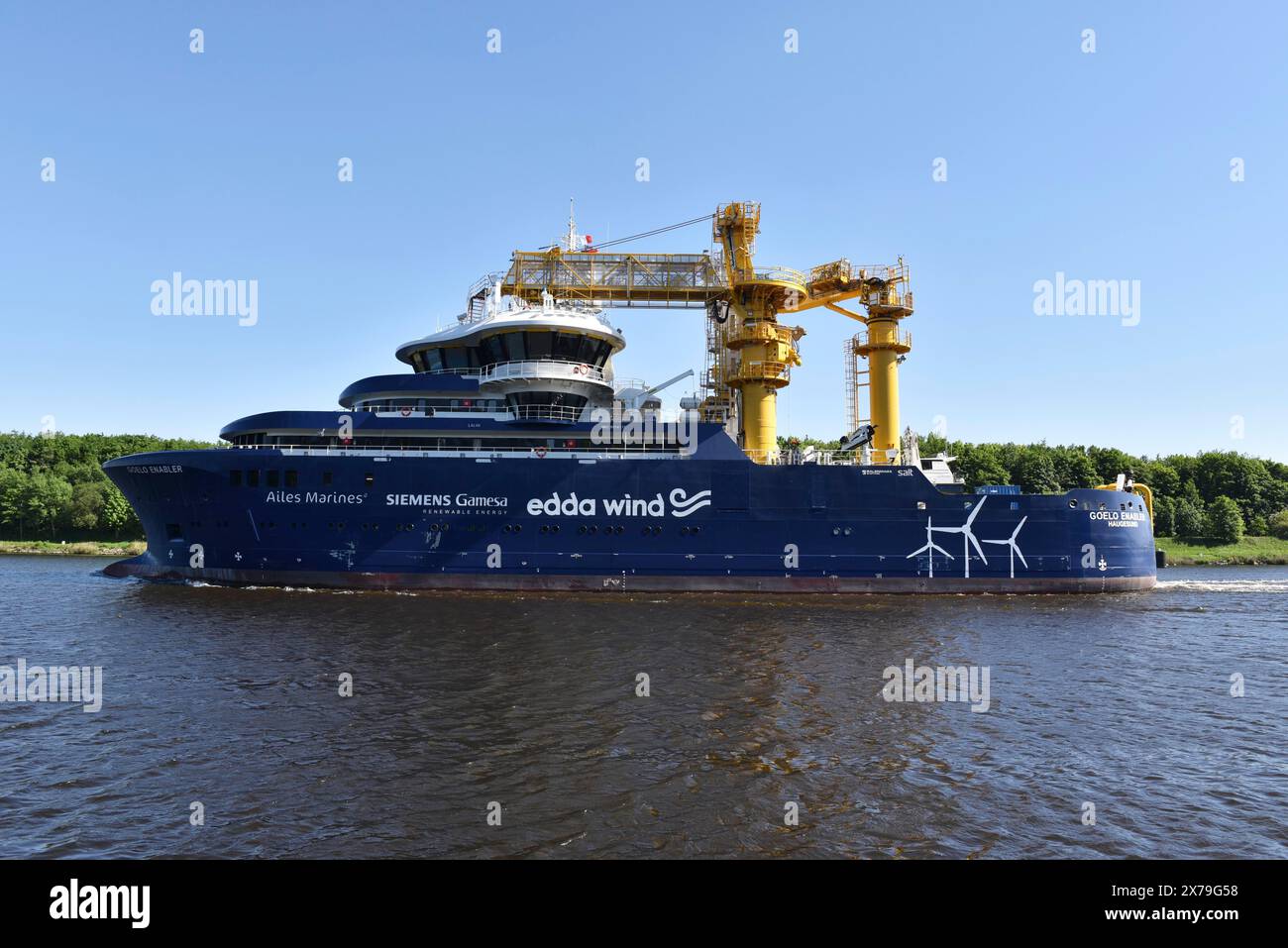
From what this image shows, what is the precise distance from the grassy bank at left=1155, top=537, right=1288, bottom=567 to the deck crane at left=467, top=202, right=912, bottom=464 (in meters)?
47.5

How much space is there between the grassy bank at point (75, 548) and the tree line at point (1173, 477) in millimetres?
62966

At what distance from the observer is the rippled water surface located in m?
7.54

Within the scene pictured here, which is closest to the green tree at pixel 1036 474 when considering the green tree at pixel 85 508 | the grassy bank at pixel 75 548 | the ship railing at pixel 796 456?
the ship railing at pixel 796 456

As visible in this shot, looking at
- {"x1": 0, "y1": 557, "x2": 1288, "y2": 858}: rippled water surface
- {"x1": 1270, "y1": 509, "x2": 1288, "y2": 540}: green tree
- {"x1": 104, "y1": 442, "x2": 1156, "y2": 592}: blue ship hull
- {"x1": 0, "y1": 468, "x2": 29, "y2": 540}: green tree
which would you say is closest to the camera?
{"x1": 0, "y1": 557, "x2": 1288, "y2": 858}: rippled water surface

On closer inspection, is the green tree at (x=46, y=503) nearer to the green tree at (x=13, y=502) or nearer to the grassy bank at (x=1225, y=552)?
the green tree at (x=13, y=502)

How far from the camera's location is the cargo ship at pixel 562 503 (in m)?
25.5

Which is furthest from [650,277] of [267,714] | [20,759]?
[20,759]

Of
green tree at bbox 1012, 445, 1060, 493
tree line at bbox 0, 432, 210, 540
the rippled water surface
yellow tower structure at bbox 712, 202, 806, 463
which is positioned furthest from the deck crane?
tree line at bbox 0, 432, 210, 540

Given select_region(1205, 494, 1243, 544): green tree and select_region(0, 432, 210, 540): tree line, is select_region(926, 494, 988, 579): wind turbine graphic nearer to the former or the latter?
select_region(1205, 494, 1243, 544): green tree

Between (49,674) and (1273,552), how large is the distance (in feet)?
290

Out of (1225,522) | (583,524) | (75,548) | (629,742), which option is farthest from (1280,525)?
(75,548)

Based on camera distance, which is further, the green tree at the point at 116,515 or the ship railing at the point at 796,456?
the green tree at the point at 116,515

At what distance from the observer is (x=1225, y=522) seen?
65.9 m
